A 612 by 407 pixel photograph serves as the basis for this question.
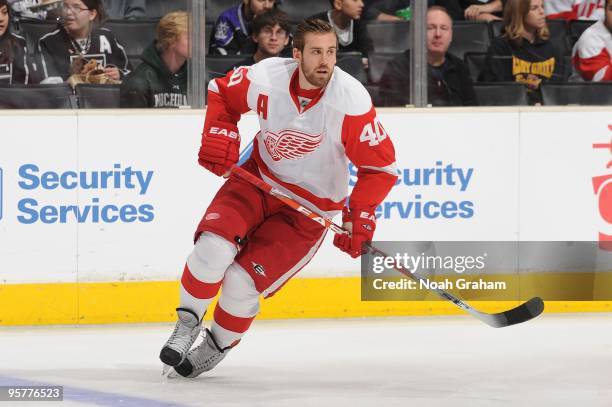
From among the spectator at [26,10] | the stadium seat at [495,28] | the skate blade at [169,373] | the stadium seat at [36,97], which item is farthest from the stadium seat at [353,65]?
the skate blade at [169,373]

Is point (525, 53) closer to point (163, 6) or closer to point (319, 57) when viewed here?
point (163, 6)

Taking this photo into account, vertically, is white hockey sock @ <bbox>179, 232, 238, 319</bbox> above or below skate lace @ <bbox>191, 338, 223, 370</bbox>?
above

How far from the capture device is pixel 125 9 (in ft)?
17.9

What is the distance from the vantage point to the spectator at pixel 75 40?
5359mm

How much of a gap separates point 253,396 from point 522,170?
224cm

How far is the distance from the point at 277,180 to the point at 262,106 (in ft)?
0.85

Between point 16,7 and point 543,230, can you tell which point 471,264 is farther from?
point 16,7

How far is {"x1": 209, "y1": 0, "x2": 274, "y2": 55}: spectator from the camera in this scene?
18.3 ft

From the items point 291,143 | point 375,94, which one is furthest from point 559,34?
point 291,143

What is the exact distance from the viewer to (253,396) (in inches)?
156

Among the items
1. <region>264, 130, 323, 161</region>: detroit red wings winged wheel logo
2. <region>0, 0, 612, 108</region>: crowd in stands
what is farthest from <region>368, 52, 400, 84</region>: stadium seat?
<region>264, 130, 323, 161</region>: detroit red wings winged wheel logo

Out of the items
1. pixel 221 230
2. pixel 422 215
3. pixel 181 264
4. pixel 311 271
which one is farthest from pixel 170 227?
pixel 221 230

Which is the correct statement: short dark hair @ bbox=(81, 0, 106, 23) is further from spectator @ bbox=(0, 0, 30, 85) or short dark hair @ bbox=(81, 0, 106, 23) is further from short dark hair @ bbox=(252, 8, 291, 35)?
short dark hair @ bbox=(252, 8, 291, 35)

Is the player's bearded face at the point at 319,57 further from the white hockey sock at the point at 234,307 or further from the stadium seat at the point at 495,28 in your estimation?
the stadium seat at the point at 495,28
